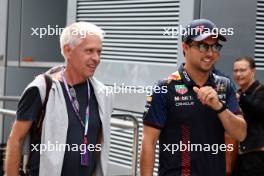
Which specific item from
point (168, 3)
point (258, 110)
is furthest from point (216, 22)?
point (258, 110)

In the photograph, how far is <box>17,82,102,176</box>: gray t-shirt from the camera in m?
3.65

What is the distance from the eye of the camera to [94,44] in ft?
12.2

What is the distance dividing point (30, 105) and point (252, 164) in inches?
123

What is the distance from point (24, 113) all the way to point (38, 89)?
0.17 meters

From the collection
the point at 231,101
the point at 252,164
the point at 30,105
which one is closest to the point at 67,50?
the point at 30,105

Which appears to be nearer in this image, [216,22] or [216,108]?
[216,108]

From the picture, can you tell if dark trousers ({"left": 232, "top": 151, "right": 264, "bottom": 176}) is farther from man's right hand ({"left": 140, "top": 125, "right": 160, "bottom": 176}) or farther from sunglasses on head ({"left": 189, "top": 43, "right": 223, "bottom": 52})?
sunglasses on head ({"left": 189, "top": 43, "right": 223, "bottom": 52})

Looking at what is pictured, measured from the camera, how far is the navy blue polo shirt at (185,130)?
12.6 feet

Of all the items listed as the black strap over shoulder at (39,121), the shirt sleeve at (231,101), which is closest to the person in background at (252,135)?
the shirt sleeve at (231,101)

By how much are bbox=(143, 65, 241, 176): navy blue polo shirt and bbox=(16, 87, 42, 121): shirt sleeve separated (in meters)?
0.76

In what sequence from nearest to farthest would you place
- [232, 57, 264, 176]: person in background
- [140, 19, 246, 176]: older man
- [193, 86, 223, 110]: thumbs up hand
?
[193, 86, 223, 110]: thumbs up hand, [140, 19, 246, 176]: older man, [232, 57, 264, 176]: person in background

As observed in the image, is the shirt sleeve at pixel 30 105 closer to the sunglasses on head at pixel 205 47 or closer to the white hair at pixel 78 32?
the white hair at pixel 78 32

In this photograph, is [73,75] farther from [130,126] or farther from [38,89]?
[130,126]

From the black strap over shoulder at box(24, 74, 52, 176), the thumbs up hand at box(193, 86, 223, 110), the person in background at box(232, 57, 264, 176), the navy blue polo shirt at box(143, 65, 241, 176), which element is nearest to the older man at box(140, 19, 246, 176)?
the navy blue polo shirt at box(143, 65, 241, 176)
